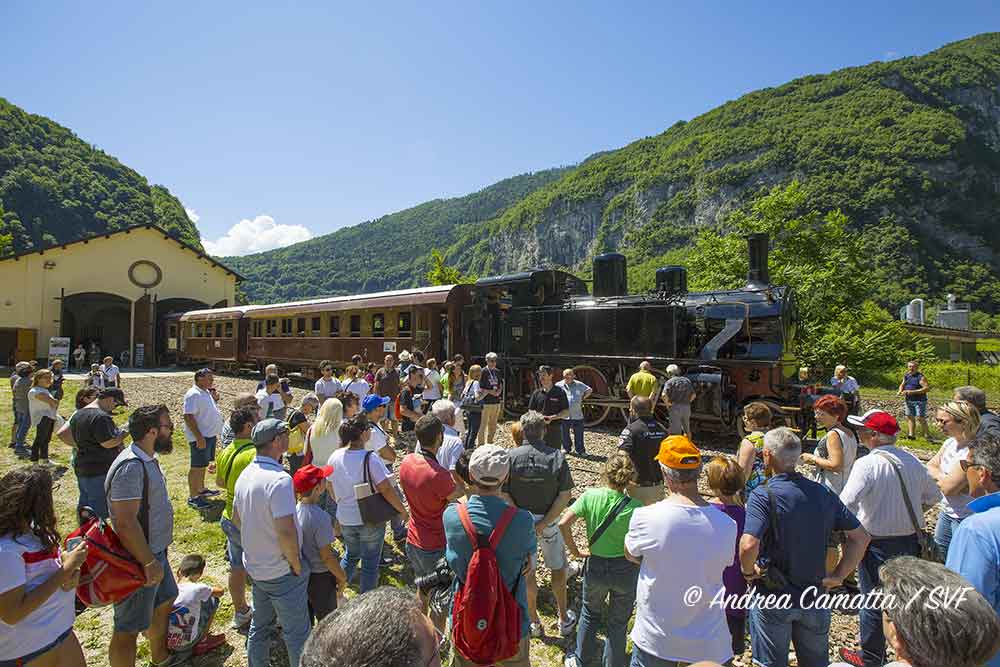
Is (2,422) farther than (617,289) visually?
No

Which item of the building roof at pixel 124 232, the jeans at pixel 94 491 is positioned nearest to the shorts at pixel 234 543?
the jeans at pixel 94 491

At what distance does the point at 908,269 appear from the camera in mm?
59250

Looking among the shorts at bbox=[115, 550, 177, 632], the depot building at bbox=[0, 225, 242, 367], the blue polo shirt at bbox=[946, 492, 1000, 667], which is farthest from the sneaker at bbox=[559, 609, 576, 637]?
the depot building at bbox=[0, 225, 242, 367]

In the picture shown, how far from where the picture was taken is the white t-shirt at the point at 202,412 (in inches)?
240

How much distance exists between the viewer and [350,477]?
11.9ft

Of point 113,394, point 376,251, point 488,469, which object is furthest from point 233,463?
point 376,251

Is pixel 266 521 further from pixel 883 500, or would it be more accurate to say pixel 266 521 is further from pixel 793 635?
pixel 883 500

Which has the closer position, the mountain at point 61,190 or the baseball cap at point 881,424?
the baseball cap at point 881,424

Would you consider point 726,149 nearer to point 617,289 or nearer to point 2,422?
point 617,289

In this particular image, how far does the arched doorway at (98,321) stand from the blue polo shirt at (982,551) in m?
36.3

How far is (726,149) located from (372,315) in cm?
9509

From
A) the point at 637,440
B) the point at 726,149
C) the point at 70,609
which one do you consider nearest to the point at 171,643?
the point at 70,609

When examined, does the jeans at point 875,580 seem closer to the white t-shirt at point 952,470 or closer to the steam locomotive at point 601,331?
the white t-shirt at point 952,470

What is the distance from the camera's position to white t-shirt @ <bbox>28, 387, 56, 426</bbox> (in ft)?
26.0
